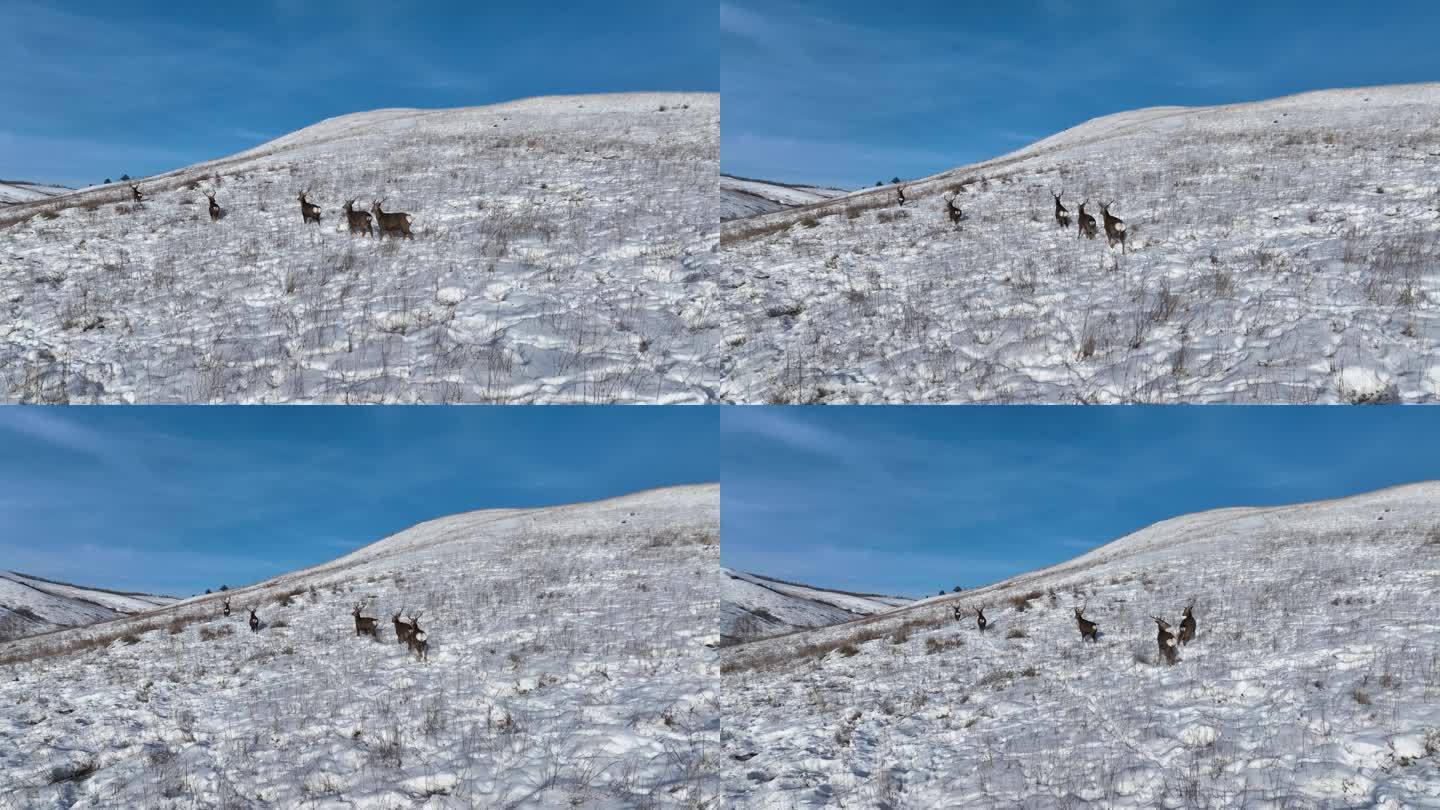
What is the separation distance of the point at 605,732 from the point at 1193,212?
1401cm

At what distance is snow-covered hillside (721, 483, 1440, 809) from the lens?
23.5ft

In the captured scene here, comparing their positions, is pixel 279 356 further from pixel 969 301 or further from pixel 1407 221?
pixel 1407 221

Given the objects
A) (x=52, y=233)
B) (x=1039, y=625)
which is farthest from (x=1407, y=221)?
(x=52, y=233)

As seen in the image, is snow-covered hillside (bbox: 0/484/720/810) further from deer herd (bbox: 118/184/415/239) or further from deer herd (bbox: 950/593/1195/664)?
deer herd (bbox: 118/184/415/239)

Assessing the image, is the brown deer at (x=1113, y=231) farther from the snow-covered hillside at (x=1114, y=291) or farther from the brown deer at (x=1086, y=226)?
the brown deer at (x=1086, y=226)

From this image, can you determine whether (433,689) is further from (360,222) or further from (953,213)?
(953,213)

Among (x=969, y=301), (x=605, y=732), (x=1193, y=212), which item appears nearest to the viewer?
(x=605, y=732)

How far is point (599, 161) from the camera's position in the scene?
20938 mm

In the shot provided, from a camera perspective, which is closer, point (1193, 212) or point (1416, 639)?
point (1416, 639)

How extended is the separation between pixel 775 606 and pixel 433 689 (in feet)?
21.5

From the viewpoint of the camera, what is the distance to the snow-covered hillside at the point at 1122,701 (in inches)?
282

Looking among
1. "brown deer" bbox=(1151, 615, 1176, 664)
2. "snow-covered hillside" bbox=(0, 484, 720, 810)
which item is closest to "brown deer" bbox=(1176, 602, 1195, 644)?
"brown deer" bbox=(1151, 615, 1176, 664)

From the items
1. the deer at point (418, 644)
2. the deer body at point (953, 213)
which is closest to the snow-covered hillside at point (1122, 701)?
the deer at point (418, 644)

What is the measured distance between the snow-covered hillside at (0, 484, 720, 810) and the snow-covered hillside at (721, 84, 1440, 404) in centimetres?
325
